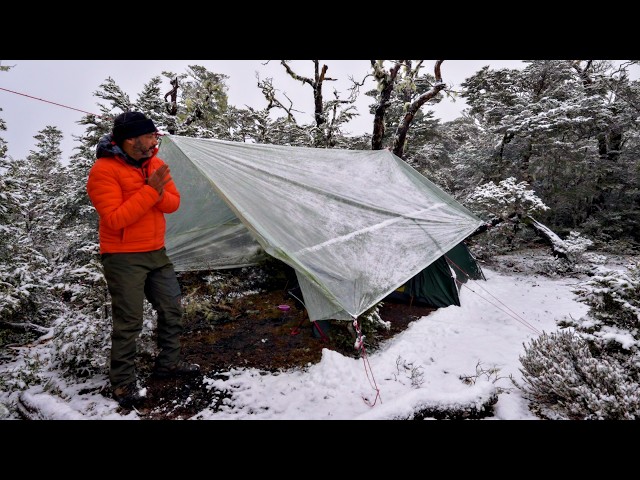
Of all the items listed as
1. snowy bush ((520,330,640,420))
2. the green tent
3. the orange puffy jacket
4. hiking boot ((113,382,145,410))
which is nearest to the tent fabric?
the green tent

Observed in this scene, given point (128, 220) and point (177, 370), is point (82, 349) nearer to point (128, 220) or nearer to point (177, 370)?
point (177, 370)

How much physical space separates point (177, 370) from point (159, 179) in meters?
1.71

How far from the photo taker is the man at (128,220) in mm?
2201

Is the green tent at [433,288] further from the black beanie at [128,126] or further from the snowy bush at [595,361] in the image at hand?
the black beanie at [128,126]

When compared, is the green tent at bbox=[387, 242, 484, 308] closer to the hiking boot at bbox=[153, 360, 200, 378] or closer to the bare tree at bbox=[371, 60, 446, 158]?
the hiking boot at bbox=[153, 360, 200, 378]

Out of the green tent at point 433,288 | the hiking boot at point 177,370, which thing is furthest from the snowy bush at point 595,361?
the hiking boot at point 177,370

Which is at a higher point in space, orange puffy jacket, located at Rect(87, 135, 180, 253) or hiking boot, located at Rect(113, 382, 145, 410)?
orange puffy jacket, located at Rect(87, 135, 180, 253)

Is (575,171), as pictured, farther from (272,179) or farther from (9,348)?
(9,348)

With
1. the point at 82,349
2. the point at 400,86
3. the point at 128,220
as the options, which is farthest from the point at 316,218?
the point at 400,86

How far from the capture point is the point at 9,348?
3590 mm

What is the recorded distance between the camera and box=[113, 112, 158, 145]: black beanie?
2279 mm

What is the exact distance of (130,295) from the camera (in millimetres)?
2348

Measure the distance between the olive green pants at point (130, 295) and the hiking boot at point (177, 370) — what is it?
32 cm
